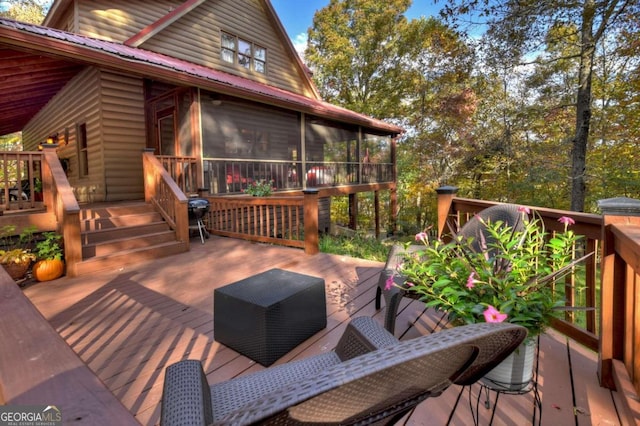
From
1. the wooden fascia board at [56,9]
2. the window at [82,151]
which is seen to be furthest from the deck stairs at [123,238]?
the wooden fascia board at [56,9]

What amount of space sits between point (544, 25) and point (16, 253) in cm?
985

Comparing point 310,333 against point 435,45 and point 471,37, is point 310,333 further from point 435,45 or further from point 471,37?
point 435,45

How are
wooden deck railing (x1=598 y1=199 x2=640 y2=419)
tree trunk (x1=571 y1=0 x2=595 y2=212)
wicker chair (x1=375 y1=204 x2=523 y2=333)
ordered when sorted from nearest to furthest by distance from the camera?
1. wooden deck railing (x1=598 y1=199 x2=640 y2=419)
2. wicker chair (x1=375 y1=204 x2=523 y2=333)
3. tree trunk (x1=571 y1=0 x2=595 y2=212)

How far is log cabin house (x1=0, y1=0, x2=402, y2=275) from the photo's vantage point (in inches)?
193

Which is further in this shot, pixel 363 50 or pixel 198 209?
pixel 363 50

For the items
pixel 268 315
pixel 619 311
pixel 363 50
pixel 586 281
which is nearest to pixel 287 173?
pixel 268 315

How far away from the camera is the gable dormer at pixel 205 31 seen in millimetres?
7810

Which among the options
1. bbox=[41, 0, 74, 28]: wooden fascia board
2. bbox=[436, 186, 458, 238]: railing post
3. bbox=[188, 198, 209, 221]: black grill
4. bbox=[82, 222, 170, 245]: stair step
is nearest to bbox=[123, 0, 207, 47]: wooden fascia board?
bbox=[41, 0, 74, 28]: wooden fascia board

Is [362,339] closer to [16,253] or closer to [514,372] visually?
[514,372]

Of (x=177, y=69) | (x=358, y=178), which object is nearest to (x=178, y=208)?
(x=177, y=69)

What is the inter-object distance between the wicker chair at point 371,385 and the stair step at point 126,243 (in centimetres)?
403

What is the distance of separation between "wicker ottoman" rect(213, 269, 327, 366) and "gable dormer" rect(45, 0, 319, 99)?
819 cm

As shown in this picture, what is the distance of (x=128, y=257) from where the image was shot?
4.40 m

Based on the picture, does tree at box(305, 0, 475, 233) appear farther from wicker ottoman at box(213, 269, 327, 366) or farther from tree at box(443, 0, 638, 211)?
wicker ottoman at box(213, 269, 327, 366)
